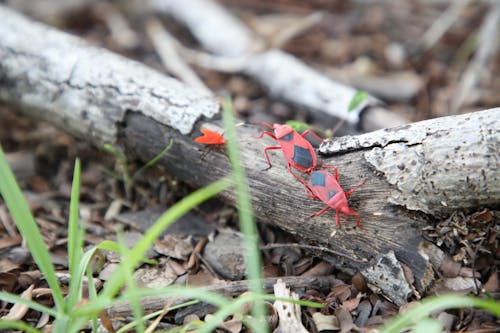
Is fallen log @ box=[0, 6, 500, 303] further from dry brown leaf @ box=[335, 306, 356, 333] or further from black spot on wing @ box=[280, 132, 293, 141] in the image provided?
dry brown leaf @ box=[335, 306, 356, 333]

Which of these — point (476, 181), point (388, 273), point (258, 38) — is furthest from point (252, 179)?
point (258, 38)

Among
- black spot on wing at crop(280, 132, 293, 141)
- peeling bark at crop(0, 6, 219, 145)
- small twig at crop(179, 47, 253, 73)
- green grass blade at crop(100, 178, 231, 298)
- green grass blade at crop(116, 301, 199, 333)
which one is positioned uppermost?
small twig at crop(179, 47, 253, 73)

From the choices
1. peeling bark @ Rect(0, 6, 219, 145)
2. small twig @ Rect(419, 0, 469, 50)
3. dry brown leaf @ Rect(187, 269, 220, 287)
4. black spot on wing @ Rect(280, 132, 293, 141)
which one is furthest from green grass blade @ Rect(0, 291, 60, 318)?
small twig @ Rect(419, 0, 469, 50)

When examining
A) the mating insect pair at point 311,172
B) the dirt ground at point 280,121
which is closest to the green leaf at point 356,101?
the dirt ground at point 280,121

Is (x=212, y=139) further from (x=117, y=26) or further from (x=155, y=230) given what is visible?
(x=117, y=26)

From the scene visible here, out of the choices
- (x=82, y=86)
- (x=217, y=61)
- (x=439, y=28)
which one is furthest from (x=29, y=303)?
(x=439, y=28)
